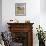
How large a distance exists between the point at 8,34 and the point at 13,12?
119 centimetres

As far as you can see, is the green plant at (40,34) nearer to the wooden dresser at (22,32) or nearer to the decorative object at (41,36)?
the decorative object at (41,36)

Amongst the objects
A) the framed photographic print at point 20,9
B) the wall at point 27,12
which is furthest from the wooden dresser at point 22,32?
the framed photographic print at point 20,9

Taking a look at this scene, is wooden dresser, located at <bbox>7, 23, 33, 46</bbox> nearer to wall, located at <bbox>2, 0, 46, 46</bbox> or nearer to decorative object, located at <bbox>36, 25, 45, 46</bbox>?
wall, located at <bbox>2, 0, 46, 46</bbox>

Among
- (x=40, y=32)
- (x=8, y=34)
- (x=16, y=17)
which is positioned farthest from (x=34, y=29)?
(x=8, y=34)

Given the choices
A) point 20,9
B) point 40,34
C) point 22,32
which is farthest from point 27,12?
point 40,34

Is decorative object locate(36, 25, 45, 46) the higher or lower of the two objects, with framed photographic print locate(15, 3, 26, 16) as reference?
lower

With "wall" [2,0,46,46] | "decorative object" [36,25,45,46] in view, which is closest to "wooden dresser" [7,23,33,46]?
"wall" [2,0,46,46]

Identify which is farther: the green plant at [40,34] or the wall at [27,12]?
the wall at [27,12]

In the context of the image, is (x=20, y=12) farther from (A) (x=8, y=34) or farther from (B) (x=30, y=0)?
(A) (x=8, y=34)

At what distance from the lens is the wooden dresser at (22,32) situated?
5.49 metres

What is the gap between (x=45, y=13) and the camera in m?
6.00

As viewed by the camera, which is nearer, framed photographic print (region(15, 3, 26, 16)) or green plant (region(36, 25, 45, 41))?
green plant (region(36, 25, 45, 41))

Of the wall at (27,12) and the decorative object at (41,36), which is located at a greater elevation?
the wall at (27,12)

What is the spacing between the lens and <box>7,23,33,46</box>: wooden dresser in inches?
216
